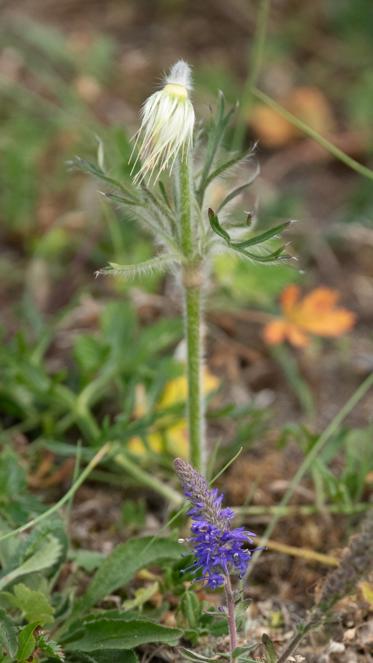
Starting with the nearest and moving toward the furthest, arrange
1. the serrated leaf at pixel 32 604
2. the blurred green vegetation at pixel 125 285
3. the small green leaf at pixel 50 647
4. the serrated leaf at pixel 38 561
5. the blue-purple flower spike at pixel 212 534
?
the blue-purple flower spike at pixel 212 534
the small green leaf at pixel 50 647
the serrated leaf at pixel 32 604
the serrated leaf at pixel 38 561
the blurred green vegetation at pixel 125 285

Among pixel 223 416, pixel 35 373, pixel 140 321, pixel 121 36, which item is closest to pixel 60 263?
pixel 140 321

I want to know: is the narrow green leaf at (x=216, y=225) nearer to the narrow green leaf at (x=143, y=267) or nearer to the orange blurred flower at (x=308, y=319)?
the narrow green leaf at (x=143, y=267)

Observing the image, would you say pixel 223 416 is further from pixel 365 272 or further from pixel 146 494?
pixel 365 272

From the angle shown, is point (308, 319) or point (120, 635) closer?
point (120, 635)

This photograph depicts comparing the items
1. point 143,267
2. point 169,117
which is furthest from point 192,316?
point 169,117

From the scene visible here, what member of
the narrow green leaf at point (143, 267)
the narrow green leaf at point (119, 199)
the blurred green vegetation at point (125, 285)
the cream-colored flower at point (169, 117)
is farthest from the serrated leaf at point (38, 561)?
the cream-colored flower at point (169, 117)

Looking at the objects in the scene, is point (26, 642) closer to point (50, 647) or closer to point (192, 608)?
point (50, 647)

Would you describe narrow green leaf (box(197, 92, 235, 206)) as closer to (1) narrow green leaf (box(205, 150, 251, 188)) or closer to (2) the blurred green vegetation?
(1) narrow green leaf (box(205, 150, 251, 188))
